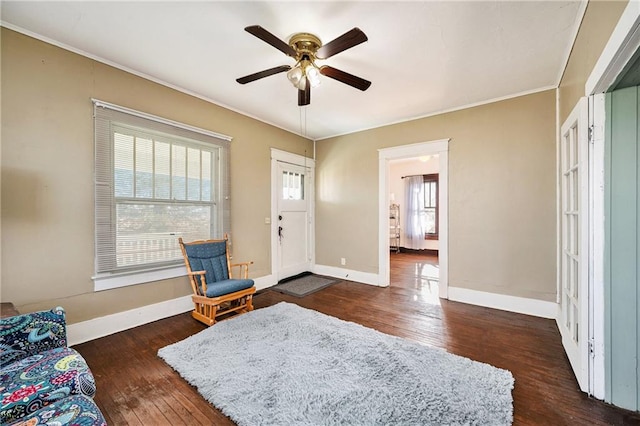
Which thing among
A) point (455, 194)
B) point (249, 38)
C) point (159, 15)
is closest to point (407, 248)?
point (455, 194)

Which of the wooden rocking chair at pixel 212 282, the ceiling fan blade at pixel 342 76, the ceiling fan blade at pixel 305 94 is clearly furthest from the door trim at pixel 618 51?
the wooden rocking chair at pixel 212 282

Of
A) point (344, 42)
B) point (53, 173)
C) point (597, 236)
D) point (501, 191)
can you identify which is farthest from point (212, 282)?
point (501, 191)

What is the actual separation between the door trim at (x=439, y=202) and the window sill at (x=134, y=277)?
10.00ft

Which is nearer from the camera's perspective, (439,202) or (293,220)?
(439,202)

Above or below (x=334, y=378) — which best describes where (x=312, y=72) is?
above

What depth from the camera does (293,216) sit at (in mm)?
4871

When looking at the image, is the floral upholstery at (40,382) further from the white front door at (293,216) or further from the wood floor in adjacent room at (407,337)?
the white front door at (293,216)

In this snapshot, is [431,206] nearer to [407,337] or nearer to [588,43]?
[407,337]

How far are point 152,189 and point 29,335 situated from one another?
1.75 metres

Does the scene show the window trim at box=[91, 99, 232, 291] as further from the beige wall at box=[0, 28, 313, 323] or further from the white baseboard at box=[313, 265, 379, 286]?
the white baseboard at box=[313, 265, 379, 286]

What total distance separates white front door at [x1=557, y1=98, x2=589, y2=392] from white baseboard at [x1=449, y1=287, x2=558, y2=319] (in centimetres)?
28

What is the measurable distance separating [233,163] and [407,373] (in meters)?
3.33

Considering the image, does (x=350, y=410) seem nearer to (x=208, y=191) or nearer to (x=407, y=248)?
(x=208, y=191)

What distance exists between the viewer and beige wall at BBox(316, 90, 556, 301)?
3.09 m
